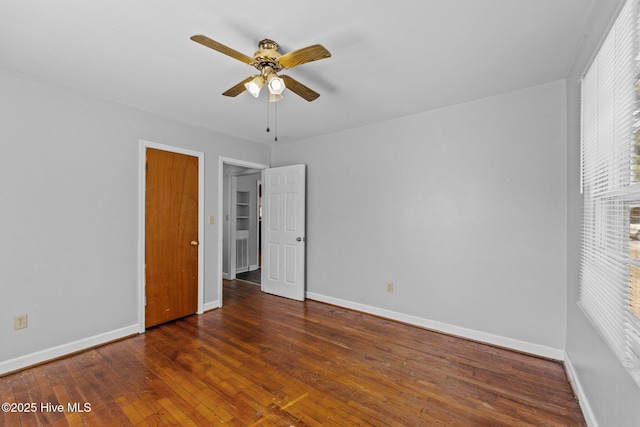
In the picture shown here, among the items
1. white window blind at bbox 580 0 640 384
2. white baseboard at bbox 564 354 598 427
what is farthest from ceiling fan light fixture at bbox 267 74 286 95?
white baseboard at bbox 564 354 598 427

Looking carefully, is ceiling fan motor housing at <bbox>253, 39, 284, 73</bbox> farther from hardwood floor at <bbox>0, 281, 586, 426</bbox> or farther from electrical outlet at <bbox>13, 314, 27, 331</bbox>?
electrical outlet at <bbox>13, 314, 27, 331</bbox>

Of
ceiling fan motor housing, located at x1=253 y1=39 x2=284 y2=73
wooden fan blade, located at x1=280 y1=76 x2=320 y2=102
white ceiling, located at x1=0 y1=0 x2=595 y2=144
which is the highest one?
white ceiling, located at x1=0 y1=0 x2=595 y2=144

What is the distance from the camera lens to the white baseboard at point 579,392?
170cm

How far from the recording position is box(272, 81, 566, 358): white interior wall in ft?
8.48

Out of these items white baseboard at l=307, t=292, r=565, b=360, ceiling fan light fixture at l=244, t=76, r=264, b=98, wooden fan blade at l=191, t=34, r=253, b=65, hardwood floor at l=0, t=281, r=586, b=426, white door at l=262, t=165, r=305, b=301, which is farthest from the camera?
white door at l=262, t=165, r=305, b=301

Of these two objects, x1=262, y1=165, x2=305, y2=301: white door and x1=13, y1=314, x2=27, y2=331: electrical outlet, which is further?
x1=262, y1=165, x2=305, y2=301: white door

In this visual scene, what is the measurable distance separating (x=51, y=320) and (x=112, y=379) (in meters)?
0.89

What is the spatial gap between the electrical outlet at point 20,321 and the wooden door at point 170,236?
0.96 m

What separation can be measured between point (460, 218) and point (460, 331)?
1.20 meters

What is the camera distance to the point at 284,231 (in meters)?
4.43

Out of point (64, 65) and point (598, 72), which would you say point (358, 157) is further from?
point (64, 65)

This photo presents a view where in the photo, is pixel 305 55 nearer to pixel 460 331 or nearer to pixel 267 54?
pixel 267 54

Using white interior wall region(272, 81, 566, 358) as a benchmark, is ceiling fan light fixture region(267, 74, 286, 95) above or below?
above

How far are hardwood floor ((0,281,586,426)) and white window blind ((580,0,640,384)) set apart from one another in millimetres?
878
